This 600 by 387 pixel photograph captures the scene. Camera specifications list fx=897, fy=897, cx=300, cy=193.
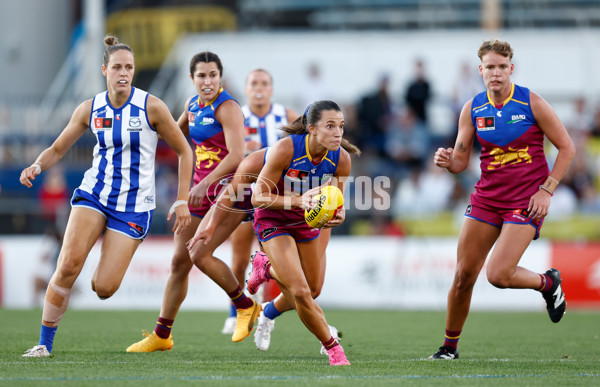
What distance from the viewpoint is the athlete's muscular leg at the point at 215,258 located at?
317 inches

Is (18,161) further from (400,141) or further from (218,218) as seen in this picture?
(218,218)

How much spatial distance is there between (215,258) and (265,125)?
2.23 m

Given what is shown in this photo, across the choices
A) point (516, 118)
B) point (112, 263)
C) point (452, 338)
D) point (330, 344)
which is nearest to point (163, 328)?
point (112, 263)

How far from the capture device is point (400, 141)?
18.0 metres

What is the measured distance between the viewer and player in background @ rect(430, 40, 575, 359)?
7074 millimetres

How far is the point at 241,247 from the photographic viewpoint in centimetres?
951

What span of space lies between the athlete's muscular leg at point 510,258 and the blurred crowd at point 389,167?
26.8 ft

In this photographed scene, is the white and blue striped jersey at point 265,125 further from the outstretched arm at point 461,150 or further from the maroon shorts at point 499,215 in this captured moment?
the maroon shorts at point 499,215

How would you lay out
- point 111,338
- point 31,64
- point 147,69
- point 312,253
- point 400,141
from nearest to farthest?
point 312,253
point 111,338
point 400,141
point 147,69
point 31,64

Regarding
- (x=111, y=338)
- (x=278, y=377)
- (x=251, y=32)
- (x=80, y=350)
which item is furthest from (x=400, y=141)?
(x=278, y=377)

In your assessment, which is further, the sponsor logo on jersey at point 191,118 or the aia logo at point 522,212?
the sponsor logo on jersey at point 191,118

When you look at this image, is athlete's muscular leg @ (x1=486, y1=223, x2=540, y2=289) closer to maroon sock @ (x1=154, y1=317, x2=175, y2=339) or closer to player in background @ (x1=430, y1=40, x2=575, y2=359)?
player in background @ (x1=430, y1=40, x2=575, y2=359)

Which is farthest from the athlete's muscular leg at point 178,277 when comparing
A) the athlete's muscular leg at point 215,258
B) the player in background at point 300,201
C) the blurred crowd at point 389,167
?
the blurred crowd at point 389,167

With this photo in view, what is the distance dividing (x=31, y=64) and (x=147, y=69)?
3.97m
